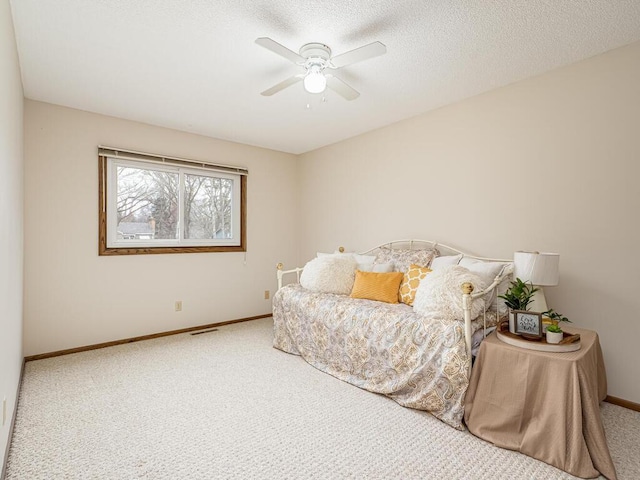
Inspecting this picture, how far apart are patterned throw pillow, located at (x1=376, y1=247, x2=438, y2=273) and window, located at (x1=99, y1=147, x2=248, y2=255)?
196 centimetres

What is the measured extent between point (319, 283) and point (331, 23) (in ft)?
7.04

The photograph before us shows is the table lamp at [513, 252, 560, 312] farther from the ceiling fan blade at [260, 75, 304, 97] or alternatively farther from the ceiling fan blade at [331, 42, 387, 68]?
the ceiling fan blade at [260, 75, 304, 97]

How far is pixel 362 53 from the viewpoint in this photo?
202cm

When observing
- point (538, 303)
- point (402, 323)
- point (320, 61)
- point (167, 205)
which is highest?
point (320, 61)

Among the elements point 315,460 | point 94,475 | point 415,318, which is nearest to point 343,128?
point 415,318

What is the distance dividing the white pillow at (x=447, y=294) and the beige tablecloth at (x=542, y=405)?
24 cm

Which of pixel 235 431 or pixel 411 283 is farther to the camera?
pixel 411 283

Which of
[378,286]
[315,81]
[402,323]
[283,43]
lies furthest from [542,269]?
[283,43]

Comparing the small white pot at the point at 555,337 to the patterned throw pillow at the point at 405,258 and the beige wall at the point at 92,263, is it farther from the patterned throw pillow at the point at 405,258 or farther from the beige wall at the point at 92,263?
the beige wall at the point at 92,263

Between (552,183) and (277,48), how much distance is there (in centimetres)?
221

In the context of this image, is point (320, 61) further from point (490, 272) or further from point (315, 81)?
point (490, 272)

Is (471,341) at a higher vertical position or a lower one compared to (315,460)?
higher

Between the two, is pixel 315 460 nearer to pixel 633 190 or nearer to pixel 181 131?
pixel 633 190

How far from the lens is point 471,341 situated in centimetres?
214
